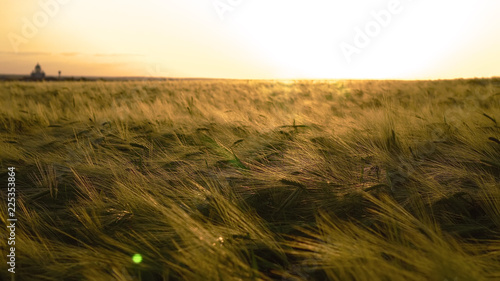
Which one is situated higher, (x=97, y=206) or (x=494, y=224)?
(x=97, y=206)

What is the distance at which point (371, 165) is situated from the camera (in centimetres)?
180

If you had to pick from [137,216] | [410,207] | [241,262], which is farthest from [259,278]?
[410,207]

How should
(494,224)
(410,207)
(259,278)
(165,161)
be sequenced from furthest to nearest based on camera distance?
1. (165,161)
2. (410,207)
3. (494,224)
4. (259,278)

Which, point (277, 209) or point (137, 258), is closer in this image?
point (137, 258)

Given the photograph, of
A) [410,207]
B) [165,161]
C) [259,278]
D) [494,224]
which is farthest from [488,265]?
[165,161]

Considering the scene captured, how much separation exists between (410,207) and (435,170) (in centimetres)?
47

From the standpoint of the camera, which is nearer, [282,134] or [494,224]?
[494,224]

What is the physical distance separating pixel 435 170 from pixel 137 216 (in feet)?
4.95

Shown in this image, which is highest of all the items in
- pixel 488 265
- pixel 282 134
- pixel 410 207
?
pixel 282 134

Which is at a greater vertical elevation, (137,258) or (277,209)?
(277,209)

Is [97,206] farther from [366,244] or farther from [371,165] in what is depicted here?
[371,165]

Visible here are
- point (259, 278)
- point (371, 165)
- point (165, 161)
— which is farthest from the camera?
point (165, 161)

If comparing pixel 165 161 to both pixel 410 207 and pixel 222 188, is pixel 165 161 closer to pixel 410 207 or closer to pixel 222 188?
pixel 222 188

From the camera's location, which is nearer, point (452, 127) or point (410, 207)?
point (410, 207)
